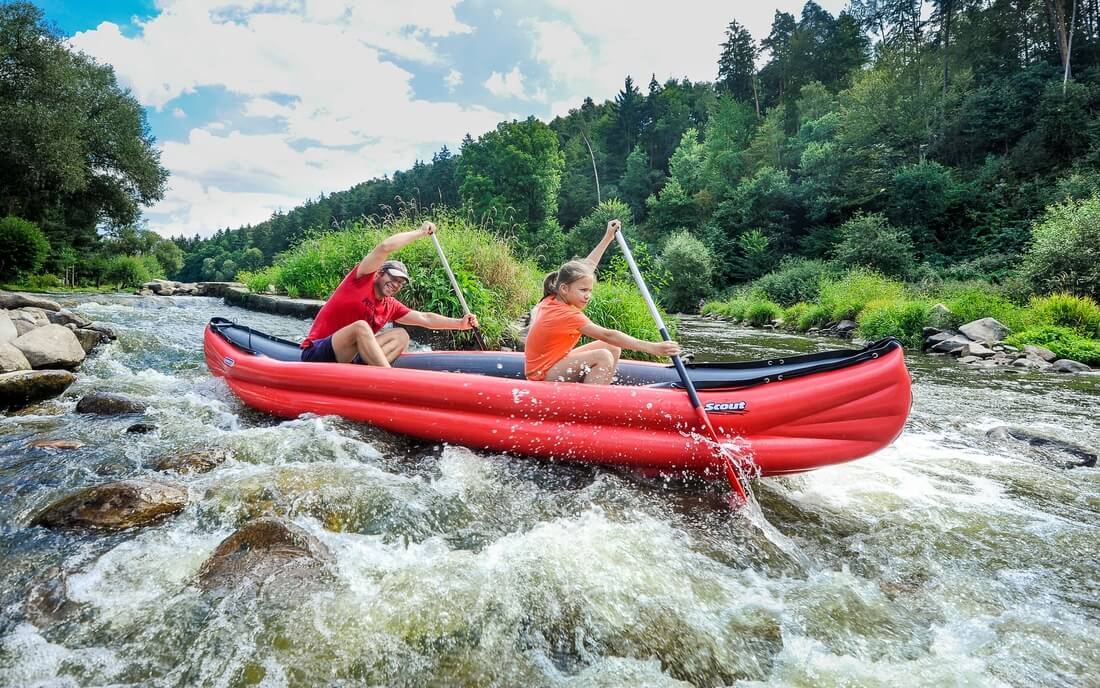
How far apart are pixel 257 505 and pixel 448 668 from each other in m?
1.34

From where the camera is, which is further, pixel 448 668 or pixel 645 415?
pixel 645 415

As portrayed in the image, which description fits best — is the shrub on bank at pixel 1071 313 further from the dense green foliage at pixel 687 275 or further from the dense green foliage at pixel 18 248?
the dense green foliage at pixel 18 248

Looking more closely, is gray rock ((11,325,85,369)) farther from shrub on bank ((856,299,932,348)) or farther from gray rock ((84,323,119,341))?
shrub on bank ((856,299,932,348))

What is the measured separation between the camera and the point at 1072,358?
709cm

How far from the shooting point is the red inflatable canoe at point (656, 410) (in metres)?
2.71

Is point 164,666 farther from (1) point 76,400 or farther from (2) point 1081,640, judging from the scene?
(1) point 76,400

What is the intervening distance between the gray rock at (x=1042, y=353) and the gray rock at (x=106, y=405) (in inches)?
390

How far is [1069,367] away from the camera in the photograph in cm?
670

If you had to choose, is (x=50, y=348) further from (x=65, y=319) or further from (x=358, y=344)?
(x=358, y=344)

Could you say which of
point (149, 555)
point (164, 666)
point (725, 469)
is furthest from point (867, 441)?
point (149, 555)

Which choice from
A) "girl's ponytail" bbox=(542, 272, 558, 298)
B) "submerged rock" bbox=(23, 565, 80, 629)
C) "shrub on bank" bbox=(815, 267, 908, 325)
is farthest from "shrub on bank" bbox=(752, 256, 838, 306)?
"submerged rock" bbox=(23, 565, 80, 629)

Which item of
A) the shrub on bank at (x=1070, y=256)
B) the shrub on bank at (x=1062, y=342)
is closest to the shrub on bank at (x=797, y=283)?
the shrub on bank at (x=1070, y=256)

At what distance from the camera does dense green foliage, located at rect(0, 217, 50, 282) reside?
1513 centimetres

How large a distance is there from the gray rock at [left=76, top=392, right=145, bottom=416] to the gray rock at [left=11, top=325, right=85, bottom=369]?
1374 mm
